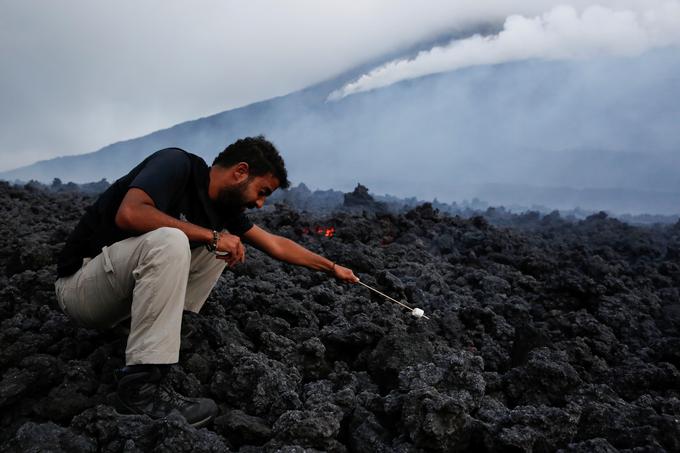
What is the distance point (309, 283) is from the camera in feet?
18.6

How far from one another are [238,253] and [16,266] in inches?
139

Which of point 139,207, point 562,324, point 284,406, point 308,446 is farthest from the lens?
point 562,324

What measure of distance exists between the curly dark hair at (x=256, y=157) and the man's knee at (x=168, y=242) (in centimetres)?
66

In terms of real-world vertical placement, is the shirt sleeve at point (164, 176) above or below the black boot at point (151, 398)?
above

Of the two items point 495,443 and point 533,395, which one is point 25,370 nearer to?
point 495,443

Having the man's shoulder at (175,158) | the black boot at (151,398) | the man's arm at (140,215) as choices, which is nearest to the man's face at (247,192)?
the man's shoulder at (175,158)

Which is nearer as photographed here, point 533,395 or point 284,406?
point 284,406

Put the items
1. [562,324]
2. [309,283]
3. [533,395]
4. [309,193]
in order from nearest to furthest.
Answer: [533,395] → [562,324] → [309,283] → [309,193]

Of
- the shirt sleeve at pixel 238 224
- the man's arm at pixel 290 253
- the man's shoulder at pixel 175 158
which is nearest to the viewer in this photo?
the man's shoulder at pixel 175 158

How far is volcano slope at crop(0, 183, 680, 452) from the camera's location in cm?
260

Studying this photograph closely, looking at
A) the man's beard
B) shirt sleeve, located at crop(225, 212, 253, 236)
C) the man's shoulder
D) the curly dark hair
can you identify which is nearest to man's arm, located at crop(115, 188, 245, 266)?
the man's shoulder

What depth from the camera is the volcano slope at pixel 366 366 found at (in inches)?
102

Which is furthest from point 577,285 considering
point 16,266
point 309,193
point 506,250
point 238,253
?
point 309,193

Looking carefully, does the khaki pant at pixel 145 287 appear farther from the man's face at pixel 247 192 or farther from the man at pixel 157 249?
the man's face at pixel 247 192
